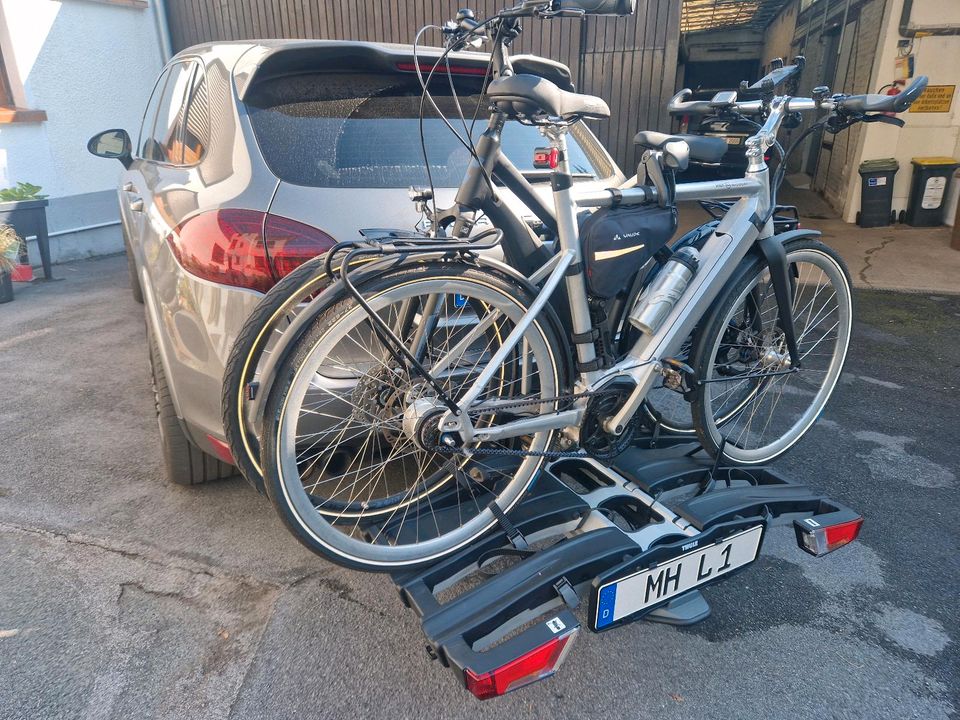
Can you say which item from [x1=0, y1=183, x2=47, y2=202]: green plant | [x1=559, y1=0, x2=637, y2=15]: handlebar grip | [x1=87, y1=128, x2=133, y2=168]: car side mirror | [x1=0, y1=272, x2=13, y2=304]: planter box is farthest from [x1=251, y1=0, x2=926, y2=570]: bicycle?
[x1=0, y1=183, x2=47, y2=202]: green plant

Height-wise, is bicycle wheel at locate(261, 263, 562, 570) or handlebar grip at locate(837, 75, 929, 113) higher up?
handlebar grip at locate(837, 75, 929, 113)

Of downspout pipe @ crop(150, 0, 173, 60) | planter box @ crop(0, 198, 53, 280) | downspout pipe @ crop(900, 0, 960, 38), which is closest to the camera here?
planter box @ crop(0, 198, 53, 280)

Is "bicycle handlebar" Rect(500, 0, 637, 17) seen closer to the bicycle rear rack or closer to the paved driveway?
the bicycle rear rack

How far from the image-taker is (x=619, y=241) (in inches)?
79.7

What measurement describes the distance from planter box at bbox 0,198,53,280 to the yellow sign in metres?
9.88

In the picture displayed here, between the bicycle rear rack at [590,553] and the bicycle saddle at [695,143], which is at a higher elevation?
Answer: the bicycle saddle at [695,143]

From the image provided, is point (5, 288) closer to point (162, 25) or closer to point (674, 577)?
point (162, 25)

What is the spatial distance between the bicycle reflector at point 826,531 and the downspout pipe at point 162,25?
943 centimetres

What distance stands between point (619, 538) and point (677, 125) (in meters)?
10.5

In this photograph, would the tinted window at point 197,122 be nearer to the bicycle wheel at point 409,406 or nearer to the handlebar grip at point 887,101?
the bicycle wheel at point 409,406

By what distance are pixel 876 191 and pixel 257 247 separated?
875 cm

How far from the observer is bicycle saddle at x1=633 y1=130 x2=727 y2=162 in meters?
2.14

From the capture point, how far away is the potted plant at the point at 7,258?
575 centimetres

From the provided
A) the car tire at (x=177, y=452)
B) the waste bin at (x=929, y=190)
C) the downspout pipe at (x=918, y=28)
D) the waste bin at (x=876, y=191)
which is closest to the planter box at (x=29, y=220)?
the car tire at (x=177, y=452)
